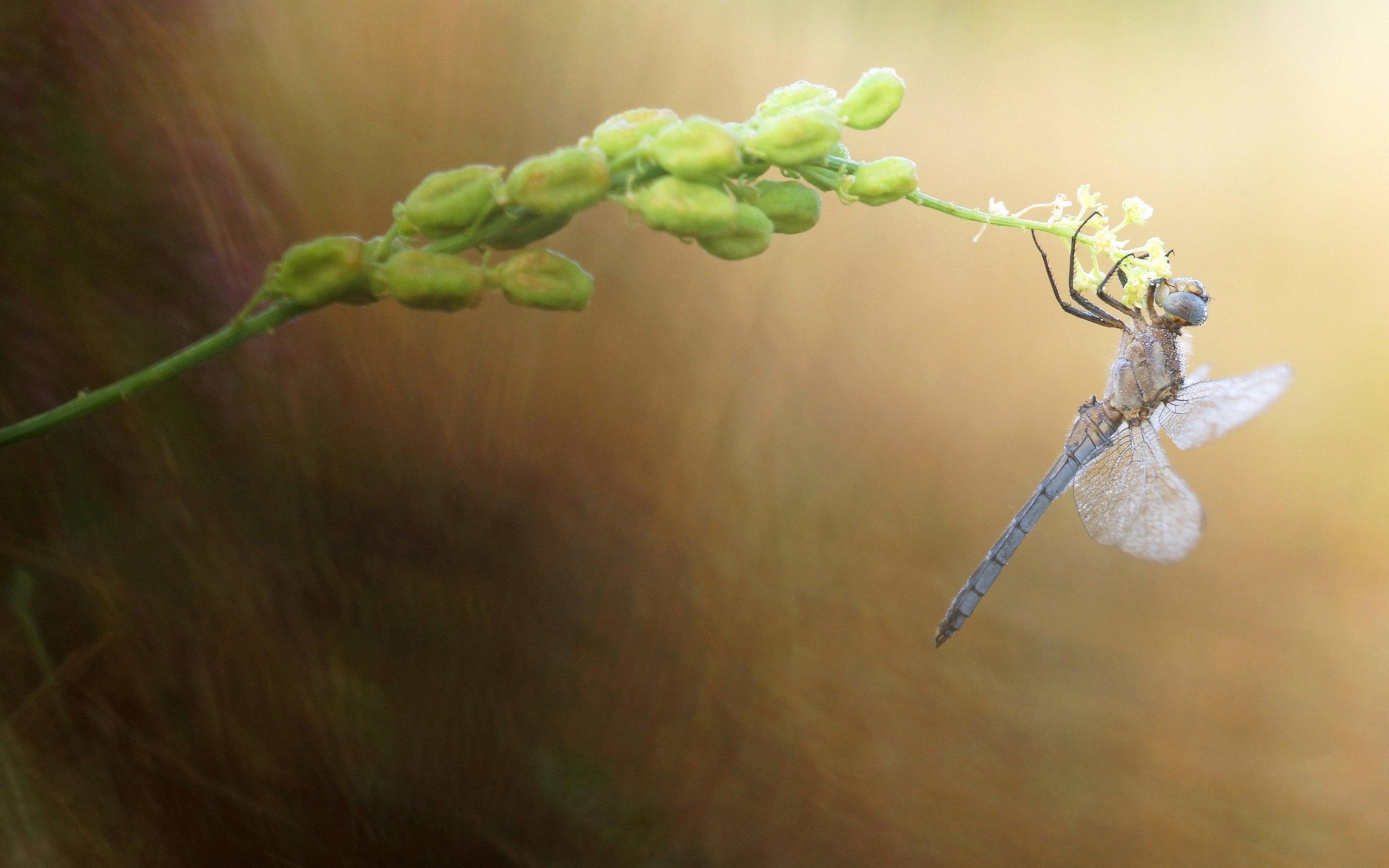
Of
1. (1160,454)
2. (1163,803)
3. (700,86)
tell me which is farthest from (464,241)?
(1163,803)

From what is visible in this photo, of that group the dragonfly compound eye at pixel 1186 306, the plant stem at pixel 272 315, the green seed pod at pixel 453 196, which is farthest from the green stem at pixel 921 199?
the dragonfly compound eye at pixel 1186 306

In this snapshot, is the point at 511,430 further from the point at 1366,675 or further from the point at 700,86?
the point at 1366,675

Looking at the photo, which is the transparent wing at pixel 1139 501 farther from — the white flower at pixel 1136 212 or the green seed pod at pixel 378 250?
the green seed pod at pixel 378 250

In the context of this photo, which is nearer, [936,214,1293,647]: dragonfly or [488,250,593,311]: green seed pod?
[488,250,593,311]: green seed pod

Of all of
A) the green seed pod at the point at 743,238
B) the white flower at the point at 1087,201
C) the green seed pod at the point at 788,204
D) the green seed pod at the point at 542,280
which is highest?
the green seed pod at the point at 788,204

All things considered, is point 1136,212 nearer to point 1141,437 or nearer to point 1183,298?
point 1183,298

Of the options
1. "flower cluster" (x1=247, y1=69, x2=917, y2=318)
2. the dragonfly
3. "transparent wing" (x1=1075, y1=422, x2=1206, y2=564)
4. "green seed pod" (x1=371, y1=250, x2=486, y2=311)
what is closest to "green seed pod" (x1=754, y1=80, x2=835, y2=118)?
"flower cluster" (x1=247, y1=69, x2=917, y2=318)

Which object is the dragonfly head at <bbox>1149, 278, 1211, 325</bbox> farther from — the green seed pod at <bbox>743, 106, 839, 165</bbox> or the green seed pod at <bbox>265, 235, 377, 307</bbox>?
the green seed pod at <bbox>265, 235, 377, 307</bbox>

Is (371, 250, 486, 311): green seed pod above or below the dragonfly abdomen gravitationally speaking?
above
